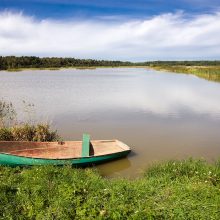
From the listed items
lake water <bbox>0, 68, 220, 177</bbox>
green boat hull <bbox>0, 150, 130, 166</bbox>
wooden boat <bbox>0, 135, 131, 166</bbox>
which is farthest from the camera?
lake water <bbox>0, 68, 220, 177</bbox>

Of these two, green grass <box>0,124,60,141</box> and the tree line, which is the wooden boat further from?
the tree line

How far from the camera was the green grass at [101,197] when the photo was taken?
19.1 feet

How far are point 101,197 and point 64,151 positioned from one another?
452cm

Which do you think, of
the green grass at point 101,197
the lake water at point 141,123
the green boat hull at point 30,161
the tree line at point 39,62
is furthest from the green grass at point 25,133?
the tree line at point 39,62

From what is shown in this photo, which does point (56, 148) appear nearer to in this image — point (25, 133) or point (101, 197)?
point (25, 133)

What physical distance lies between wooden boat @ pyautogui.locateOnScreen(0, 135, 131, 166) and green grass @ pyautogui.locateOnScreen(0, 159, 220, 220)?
1.08 metres

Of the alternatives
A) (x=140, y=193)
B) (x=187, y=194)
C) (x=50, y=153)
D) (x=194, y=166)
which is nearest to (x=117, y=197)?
(x=140, y=193)

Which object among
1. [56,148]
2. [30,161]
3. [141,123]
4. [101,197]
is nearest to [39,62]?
[141,123]

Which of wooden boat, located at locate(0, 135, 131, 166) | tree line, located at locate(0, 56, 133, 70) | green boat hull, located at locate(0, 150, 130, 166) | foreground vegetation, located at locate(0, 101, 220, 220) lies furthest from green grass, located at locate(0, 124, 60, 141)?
tree line, located at locate(0, 56, 133, 70)

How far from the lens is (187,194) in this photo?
6.59 metres

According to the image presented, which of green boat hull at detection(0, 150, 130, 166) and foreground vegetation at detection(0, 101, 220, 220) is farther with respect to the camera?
green boat hull at detection(0, 150, 130, 166)

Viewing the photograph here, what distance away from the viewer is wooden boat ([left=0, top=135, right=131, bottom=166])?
8906mm

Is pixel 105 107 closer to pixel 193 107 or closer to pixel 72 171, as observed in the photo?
pixel 193 107

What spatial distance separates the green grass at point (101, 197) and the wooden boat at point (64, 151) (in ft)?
3.54
